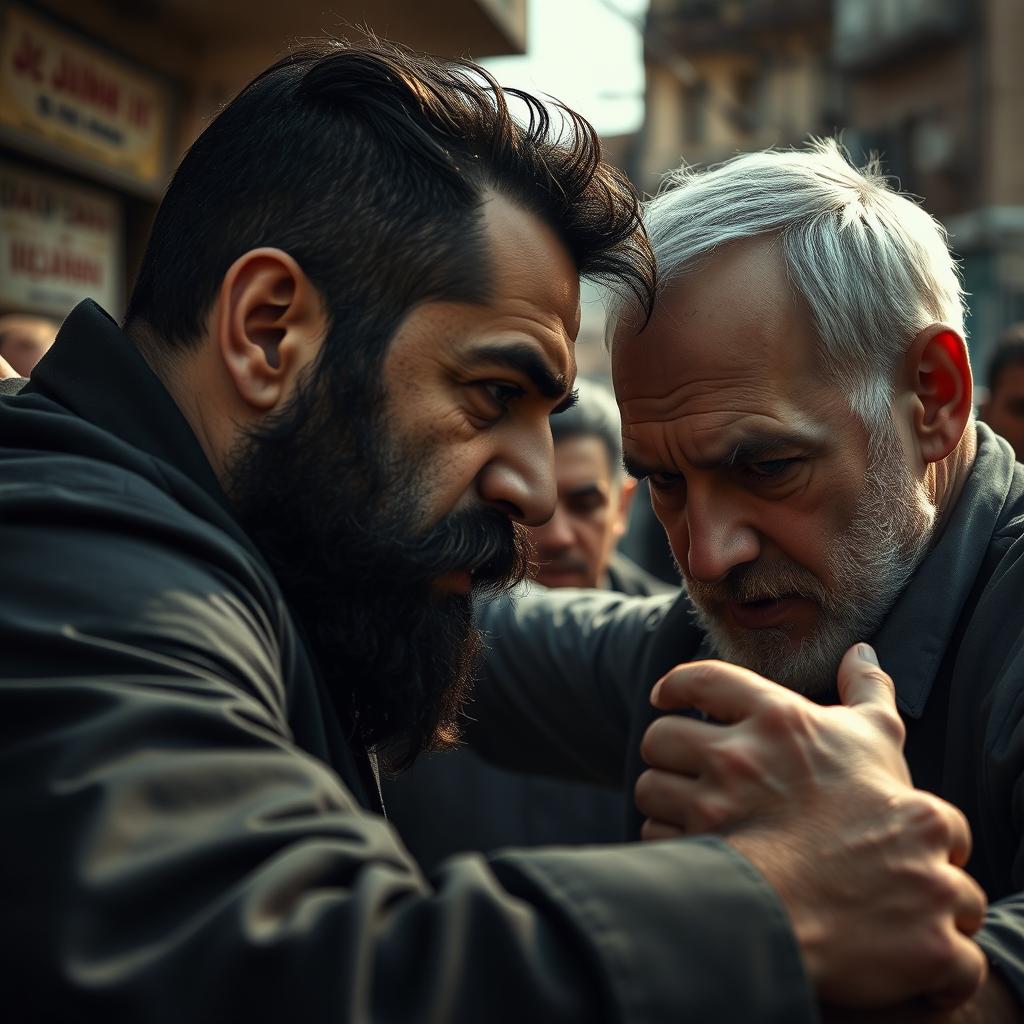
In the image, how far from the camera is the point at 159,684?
1.39 meters

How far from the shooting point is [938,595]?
104 inches

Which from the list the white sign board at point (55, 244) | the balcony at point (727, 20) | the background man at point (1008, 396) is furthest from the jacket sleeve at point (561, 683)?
the balcony at point (727, 20)

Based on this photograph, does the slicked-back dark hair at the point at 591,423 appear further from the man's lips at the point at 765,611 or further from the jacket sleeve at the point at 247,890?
the jacket sleeve at the point at 247,890

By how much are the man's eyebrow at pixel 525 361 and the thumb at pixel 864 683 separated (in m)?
0.69

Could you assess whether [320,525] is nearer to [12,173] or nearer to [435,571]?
[435,571]

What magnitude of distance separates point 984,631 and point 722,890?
3.98 feet

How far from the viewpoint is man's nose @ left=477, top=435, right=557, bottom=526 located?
225 cm

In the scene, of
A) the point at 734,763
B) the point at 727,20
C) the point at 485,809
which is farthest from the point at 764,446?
the point at 727,20

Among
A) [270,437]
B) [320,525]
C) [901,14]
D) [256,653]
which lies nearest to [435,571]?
[320,525]

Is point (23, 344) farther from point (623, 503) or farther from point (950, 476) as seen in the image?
point (950, 476)

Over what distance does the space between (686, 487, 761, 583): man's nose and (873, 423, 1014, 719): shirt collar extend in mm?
322

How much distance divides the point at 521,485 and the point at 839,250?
1.05 m

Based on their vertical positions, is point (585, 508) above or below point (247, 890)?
above

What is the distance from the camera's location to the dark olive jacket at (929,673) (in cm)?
218
